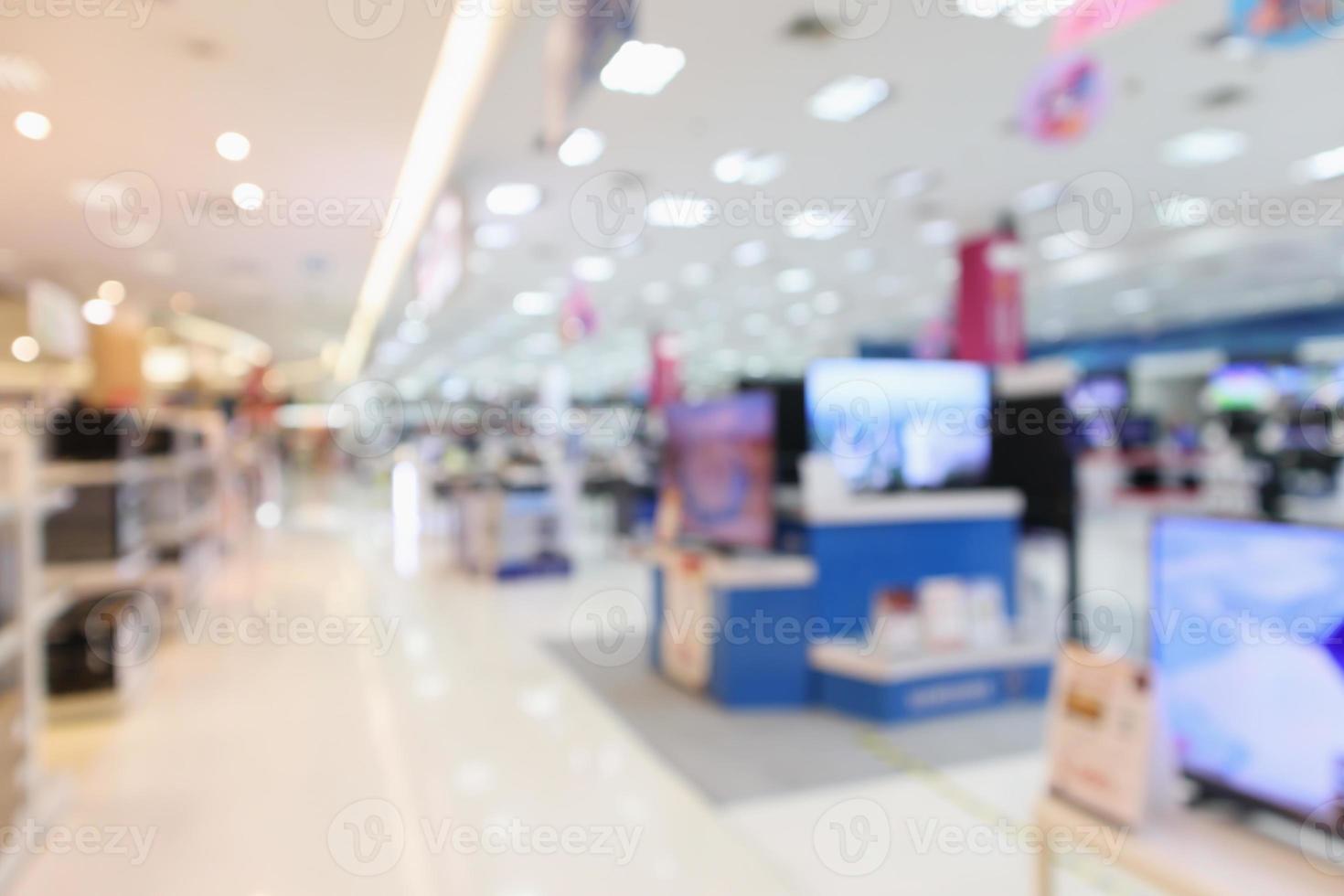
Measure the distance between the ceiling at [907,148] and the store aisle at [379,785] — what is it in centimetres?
262

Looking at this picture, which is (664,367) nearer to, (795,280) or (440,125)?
(795,280)

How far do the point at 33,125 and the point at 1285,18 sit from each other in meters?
6.36

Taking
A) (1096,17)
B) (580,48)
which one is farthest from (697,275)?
(1096,17)

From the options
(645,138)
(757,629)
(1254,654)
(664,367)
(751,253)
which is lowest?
(757,629)

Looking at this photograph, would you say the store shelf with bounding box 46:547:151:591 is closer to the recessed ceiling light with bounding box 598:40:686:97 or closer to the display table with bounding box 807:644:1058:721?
the display table with bounding box 807:644:1058:721

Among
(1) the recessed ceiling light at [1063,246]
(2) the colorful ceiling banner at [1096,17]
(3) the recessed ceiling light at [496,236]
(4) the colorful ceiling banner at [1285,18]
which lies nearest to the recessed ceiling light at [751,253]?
(3) the recessed ceiling light at [496,236]

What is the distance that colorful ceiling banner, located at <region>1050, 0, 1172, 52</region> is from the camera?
244 cm

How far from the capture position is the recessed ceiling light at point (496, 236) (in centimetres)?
941

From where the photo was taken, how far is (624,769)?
136 inches

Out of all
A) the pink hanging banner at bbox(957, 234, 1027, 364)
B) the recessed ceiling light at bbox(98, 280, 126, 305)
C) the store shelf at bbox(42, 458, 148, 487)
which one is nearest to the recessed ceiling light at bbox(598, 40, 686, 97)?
the store shelf at bbox(42, 458, 148, 487)

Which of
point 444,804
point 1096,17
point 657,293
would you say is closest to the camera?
point 1096,17

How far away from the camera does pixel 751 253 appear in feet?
37.2

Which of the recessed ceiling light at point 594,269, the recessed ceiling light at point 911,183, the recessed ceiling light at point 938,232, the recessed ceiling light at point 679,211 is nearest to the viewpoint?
the recessed ceiling light at point 911,183

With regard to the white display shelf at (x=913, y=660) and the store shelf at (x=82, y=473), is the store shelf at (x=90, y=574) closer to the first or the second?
the store shelf at (x=82, y=473)
